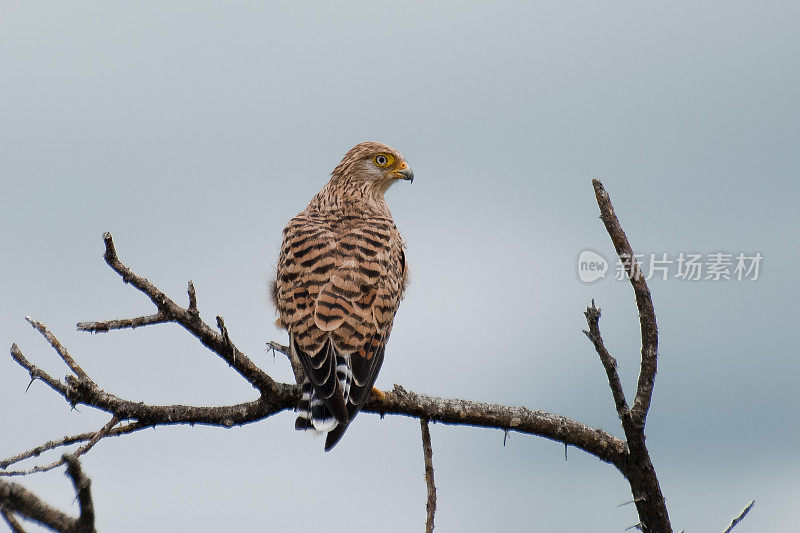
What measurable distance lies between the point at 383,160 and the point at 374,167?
121 millimetres

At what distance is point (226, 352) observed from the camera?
13.9ft

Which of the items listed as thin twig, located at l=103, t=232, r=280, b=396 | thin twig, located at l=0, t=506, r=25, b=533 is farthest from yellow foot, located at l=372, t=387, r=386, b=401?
thin twig, located at l=0, t=506, r=25, b=533

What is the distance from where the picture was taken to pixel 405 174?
7648 mm

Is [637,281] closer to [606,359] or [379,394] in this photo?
[606,359]

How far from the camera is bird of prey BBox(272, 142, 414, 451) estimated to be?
498cm

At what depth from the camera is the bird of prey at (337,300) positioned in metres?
4.98

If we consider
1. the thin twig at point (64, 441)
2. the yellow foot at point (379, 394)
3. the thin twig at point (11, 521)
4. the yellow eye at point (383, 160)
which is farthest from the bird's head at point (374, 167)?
the thin twig at point (11, 521)

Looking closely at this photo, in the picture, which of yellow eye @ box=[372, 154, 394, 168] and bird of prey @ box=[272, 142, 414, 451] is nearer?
bird of prey @ box=[272, 142, 414, 451]

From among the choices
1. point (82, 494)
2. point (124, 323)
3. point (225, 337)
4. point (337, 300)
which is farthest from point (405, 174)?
point (82, 494)

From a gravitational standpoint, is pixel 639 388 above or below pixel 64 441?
above

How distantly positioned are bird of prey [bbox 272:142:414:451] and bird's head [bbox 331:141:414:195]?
20.2 inches

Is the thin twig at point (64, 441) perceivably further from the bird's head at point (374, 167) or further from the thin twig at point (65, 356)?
the bird's head at point (374, 167)

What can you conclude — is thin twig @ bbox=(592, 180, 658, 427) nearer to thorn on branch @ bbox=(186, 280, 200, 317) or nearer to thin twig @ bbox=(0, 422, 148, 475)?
thorn on branch @ bbox=(186, 280, 200, 317)

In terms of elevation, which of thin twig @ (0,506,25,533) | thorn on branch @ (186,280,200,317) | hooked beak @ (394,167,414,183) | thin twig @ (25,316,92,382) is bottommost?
thin twig @ (0,506,25,533)
